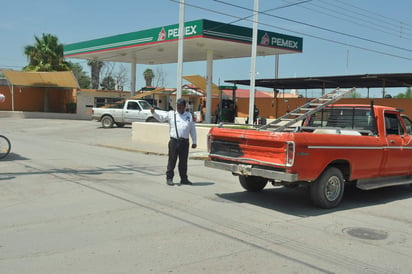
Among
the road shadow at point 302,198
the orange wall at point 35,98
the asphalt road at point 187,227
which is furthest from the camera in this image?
the orange wall at point 35,98

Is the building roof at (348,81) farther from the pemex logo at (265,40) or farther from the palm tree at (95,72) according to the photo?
the palm tree at (95,72)

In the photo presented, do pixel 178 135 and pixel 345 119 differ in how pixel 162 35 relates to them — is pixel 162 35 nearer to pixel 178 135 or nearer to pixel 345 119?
pixel 178 135

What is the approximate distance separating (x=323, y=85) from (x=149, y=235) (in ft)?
84.1

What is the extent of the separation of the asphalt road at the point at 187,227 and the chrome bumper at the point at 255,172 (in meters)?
0.61

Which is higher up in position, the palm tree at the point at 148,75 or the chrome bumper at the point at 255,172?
the palm tree at the point at 148,75

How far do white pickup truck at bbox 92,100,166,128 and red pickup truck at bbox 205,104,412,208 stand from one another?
1858 centimetres

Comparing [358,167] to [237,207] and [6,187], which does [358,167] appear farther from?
[6,187]

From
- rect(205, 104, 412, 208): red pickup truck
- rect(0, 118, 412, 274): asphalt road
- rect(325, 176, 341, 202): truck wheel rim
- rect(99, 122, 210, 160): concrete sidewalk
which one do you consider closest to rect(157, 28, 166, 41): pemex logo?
rect(99, 122, 210, 160): concrete sidewalk

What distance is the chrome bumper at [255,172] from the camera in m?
7.02

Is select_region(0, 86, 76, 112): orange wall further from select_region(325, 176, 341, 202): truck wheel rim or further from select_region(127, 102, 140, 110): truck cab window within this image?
select_region(325, 176, 341, 202): truck wheel rim

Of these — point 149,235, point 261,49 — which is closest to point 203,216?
point 149,235

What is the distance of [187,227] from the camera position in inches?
247

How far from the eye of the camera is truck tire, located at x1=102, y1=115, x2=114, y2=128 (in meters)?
28.2

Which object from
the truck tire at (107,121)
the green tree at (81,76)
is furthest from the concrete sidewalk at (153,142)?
the green tree at (81,76)
